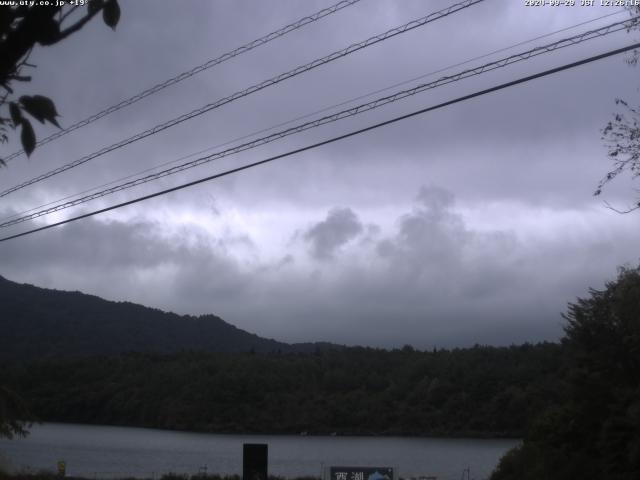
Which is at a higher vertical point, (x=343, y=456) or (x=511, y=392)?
(x=511, y=392)

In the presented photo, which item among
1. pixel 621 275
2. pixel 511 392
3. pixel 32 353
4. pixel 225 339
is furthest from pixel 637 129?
pixel 225 339

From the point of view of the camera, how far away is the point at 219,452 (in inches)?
2793

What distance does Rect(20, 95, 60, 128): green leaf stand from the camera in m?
4.02

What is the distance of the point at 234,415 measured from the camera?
308 ft

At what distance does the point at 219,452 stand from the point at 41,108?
229 ft

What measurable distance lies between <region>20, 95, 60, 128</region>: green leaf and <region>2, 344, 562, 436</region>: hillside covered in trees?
7086 cm

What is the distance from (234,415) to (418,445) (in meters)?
26.9

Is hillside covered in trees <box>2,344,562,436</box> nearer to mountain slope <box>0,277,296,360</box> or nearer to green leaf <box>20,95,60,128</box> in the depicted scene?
mountain slope <box>0,277,296,360</box>

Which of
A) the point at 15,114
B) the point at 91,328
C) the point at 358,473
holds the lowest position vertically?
the point at 358,473

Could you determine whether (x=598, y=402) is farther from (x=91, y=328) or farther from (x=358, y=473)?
(x=91, y=328)

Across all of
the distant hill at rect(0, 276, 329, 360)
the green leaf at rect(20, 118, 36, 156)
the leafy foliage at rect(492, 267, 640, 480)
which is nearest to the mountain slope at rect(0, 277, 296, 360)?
the distant hill at rect(0, 276, 329, 360)

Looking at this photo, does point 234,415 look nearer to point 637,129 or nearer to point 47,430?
point 47,430

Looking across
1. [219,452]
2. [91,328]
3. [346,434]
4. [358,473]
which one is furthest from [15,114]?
[91,328]

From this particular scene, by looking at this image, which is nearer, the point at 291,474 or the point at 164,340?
the point at 291,474
